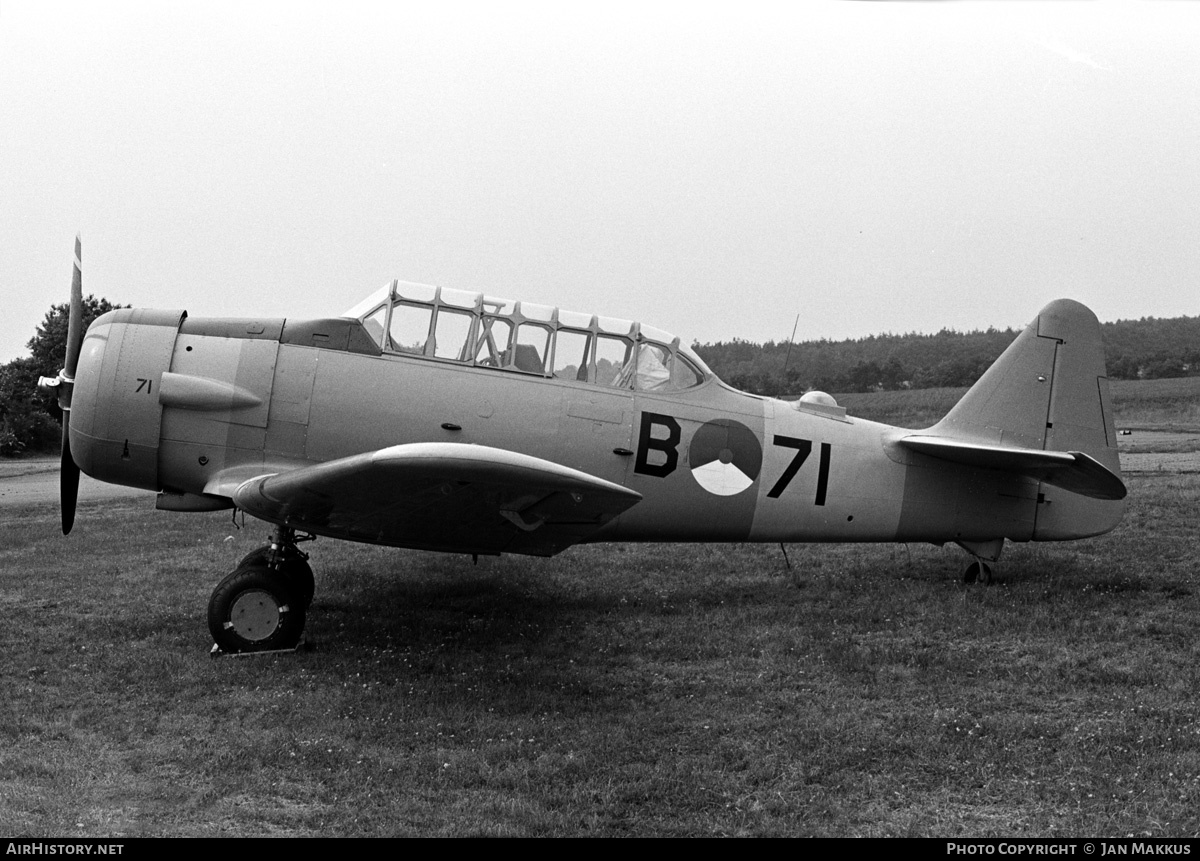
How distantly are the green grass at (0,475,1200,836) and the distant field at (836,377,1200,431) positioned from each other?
50.8 ft

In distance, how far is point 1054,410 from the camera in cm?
821

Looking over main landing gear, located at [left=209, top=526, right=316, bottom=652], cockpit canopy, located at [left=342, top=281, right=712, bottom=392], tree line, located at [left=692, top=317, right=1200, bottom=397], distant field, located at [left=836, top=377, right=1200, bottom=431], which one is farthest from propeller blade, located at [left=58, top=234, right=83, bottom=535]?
tree line, located at [left=692, top=317, right=1200, bottom=397]

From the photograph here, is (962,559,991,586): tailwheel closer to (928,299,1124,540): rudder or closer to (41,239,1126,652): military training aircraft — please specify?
(41,239,1126,652): military training aircraft

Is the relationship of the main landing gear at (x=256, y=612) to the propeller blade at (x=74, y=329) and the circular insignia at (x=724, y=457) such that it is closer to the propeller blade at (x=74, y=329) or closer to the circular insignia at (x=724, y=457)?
the propeller blade at (x=74, y=329)

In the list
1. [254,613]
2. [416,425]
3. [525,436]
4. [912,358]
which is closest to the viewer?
[254,613]

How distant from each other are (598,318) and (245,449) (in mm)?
2867

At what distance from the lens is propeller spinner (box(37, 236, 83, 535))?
278 inches

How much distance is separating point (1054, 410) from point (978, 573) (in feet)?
5.18

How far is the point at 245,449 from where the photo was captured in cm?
684

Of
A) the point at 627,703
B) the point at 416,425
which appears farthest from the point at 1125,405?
the point at 627,703

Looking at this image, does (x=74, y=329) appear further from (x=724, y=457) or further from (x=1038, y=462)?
(x=1038, y=462)
